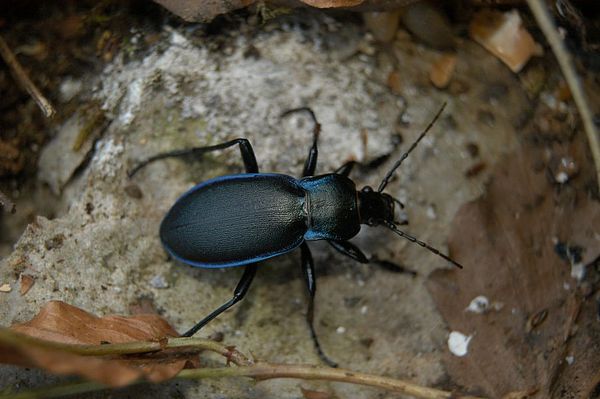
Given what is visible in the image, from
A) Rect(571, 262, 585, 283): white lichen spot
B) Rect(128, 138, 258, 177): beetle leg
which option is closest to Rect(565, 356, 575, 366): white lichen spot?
Rect(571, 262, 585, 283): white lichen spot

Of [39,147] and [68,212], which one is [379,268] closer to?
[68,212]

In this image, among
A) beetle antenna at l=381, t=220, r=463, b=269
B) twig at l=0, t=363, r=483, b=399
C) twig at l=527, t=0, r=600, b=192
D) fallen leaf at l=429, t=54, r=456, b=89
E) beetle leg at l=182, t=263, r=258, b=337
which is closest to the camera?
twig at l=527, t=0, r=600, b=192

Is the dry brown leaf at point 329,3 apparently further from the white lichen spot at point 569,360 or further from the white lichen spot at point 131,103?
the white lichen spot at point 569,360

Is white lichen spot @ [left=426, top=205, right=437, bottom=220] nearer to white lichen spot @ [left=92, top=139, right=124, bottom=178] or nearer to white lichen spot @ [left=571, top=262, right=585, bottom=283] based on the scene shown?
white lichen spot @ [left=571, top=262, right=585, bottom=283]

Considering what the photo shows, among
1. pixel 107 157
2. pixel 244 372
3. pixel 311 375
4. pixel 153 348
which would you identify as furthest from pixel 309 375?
pixel 107 157

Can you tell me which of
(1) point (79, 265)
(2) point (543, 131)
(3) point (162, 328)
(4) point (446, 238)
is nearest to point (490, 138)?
(2) point (543, 131)

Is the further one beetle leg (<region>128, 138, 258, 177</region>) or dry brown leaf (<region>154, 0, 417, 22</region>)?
beetle leg (<region>128, 138, 258, 177</region>)
